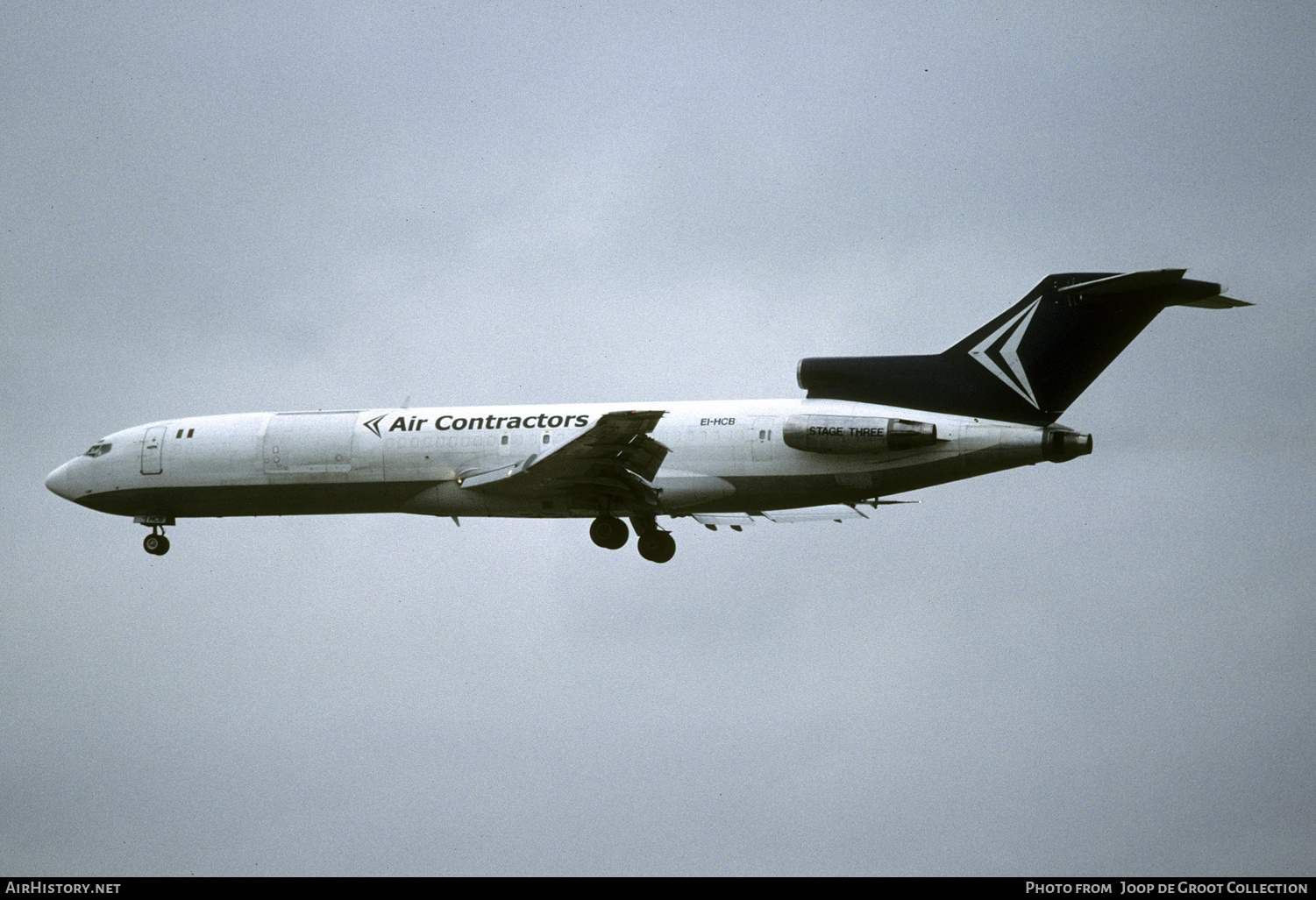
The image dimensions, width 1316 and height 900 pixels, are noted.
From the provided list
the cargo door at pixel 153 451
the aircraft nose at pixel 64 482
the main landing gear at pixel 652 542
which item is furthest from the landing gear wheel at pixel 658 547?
the aircraft nose at pixel 64 482

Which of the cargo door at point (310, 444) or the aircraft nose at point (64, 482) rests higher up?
the aircraft nose at point (64, 482)

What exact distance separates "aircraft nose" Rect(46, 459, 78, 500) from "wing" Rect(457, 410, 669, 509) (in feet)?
39.6

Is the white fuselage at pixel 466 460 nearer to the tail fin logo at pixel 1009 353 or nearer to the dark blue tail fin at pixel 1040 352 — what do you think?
the dark blue tail fin at pixel 1040 352

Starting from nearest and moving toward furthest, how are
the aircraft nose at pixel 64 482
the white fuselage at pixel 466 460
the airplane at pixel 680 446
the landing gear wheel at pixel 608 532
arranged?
the airplane at pixel 680 446 → the white fuselage at pixel 466 460 → the landing gear wheel at pixel 608 532 → the aircraft nose at pixel 64 482

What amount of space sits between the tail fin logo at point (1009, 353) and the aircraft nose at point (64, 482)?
2475 centimetres

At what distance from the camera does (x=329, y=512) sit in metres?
38.3

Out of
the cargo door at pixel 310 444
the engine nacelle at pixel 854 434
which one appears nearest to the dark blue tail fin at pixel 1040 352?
the engine nacelle at pixel 854 434

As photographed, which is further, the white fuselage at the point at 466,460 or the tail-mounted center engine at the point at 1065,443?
the white fuselage at the point at 466,460

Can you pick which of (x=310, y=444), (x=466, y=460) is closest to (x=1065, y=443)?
(x=466, y=460)

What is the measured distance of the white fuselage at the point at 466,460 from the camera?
33312 mm

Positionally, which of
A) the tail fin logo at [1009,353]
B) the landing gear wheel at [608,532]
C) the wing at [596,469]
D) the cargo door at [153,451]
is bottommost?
the landing gear wheel at [608,532]

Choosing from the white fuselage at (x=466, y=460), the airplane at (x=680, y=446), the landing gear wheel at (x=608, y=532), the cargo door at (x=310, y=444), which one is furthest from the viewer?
the cargo door at (x=310, y=444)

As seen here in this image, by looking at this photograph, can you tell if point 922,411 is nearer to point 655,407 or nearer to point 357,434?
point 655,407

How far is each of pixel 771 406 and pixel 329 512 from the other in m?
12.0
